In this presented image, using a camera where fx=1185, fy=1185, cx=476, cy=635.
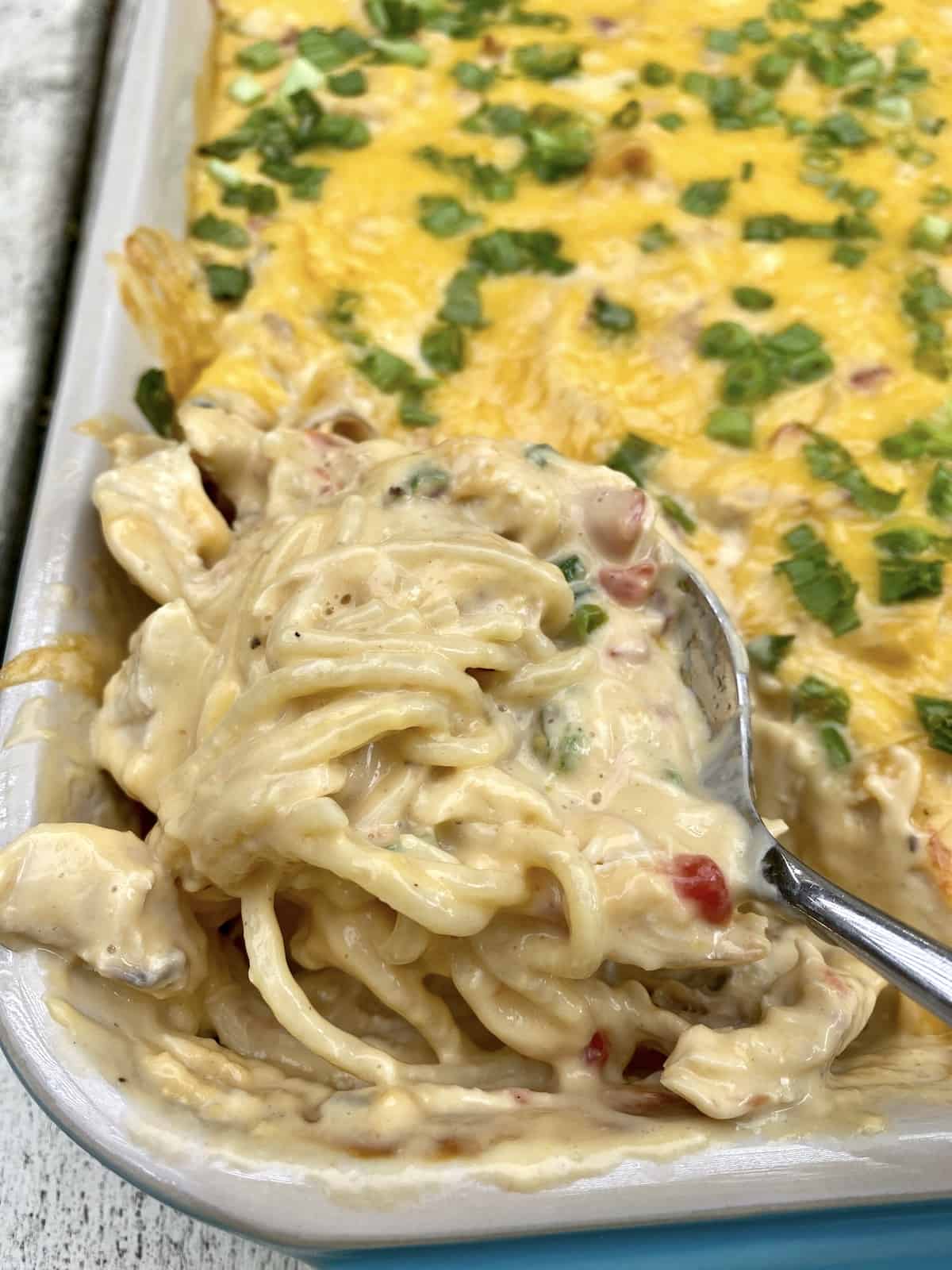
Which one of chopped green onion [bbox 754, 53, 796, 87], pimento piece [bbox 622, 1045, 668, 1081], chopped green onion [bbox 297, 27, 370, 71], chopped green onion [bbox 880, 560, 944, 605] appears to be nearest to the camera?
pimento piece [bbox 622, 1045, 668, 1081]

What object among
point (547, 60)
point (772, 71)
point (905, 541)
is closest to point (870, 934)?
point (905, 541)

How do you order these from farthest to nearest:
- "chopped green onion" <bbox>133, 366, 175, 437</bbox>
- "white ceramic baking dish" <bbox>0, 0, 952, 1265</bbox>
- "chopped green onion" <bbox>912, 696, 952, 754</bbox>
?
1. "chopped green onion" <bbox>133, 366, 175, 437</bbox>
2. "chopped green onion" <bbox>912, 696, 952, 754</bbox>
3. "white ceramic baking dish" <bbox>0, 0, 952, 1265</bbox>

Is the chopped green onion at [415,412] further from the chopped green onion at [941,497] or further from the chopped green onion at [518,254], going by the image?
the chopped green onion at [941,497]

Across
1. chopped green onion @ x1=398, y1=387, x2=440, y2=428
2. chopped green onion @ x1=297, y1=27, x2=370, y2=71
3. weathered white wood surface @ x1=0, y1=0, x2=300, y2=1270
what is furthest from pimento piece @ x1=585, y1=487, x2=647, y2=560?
chopped green onion @ x1=297, y1=27, x2=370, y2=71

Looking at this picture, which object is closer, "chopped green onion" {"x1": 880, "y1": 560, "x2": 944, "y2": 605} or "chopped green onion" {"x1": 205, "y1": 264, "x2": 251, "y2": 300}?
"chopped green onion" {"x1": 880, "y1": 560, "x2": 944, "y2": 605}

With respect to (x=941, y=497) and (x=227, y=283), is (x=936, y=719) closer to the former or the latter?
(x=941, y=497)

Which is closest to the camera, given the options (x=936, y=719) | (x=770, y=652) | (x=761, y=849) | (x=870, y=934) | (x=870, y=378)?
(x=870, y=934)

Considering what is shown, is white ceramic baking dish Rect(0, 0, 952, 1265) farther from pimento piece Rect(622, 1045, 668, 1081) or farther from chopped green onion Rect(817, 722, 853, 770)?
chopped green onion Rect(817, 722, 853, 770)
